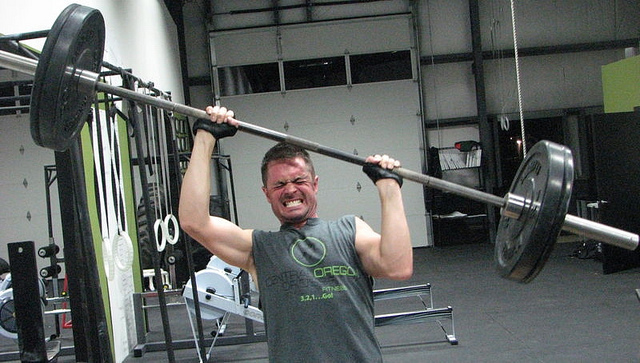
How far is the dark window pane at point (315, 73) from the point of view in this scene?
1052cm

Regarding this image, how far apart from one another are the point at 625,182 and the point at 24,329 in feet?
21.5

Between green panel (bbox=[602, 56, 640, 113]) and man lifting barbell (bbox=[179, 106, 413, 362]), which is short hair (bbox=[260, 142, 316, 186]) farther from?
green panel (bbox=[602, 56, 640, 113])

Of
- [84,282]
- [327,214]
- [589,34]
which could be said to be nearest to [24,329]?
[84,282]

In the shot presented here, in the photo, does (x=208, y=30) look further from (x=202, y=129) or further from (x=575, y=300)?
(x=202, y=129)

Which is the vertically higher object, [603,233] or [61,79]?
[61,79]

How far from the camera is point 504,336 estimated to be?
5035mm

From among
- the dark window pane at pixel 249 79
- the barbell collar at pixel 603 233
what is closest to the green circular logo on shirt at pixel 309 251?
the barbell collar at pixel 603 233

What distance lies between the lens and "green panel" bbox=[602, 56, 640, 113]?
25.4 feet

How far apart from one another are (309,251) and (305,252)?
0.01 meters

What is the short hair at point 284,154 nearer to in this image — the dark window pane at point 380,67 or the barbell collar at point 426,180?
the barbell collar at point 426,180

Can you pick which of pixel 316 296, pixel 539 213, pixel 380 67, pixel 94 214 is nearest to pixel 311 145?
pixel 316 296

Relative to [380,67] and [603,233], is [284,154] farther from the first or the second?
[380,67]

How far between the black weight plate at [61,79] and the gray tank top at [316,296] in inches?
23.5

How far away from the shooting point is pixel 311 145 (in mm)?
1792
